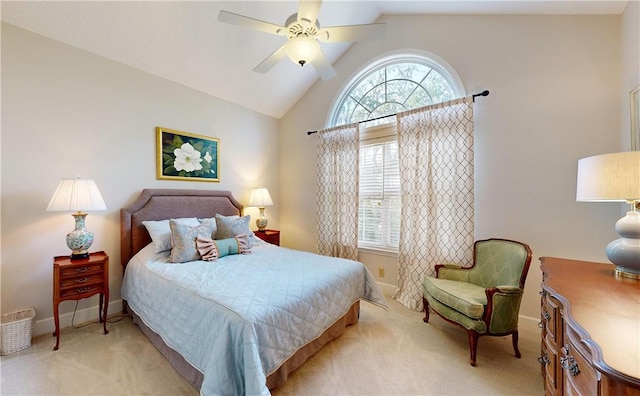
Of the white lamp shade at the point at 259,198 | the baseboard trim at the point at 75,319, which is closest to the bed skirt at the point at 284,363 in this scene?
the baseboard trim at the point at 75,319

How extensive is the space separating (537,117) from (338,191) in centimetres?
227

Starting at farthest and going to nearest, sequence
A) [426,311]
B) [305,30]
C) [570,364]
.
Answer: [426,311]
[305,30]
[570,364]

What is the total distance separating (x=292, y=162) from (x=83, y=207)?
8.98 ft

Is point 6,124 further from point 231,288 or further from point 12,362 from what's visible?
point 231,288

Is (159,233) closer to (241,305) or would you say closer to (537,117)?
(241,305)

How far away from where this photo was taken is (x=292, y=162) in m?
4.26

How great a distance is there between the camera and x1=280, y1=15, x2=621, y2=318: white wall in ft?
6.84

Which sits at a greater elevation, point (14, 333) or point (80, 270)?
point (80, 270)

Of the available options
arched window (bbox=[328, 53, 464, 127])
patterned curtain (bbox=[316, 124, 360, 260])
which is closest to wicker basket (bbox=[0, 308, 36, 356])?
patterned curtain (bbox=[316, 124, 360, 260])

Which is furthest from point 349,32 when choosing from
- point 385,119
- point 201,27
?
point 201,27

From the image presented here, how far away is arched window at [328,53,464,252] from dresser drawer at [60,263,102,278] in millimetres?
2869

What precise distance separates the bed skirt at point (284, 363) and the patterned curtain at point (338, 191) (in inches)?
49.0

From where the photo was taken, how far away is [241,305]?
1.47m

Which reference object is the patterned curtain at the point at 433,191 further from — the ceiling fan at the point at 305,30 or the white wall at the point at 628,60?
the ceiling fan at the point at 305,30
